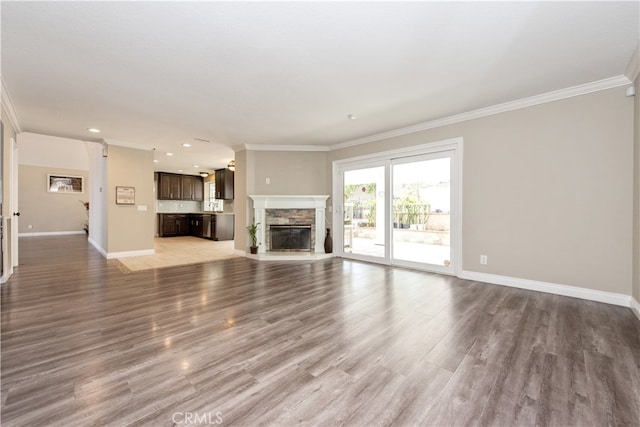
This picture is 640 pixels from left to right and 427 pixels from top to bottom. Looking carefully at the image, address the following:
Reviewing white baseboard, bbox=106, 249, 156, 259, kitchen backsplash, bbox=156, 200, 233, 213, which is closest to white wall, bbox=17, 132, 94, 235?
kitchen backsplash, bbox=156, 200, 233, 213

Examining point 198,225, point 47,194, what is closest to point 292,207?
point 198,225

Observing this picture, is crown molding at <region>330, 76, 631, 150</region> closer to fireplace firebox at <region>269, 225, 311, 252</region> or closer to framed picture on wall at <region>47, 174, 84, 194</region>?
fireplace firebox at <region>269, 225, 311, 252</region>

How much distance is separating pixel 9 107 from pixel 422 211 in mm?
6135

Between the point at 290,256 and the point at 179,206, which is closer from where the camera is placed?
the point at 290,256

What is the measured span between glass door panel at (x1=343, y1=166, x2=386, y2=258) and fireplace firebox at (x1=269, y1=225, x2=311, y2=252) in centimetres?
88

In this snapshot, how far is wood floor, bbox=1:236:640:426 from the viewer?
53.5 inches

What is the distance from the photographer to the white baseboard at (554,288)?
9.32 ft

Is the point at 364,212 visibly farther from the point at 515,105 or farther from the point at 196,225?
the point at 196,225

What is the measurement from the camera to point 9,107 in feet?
11.7

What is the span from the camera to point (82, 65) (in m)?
2.56

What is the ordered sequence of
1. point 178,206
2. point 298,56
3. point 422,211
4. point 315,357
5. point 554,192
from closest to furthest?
point 315,357 < point 298,56 < point 554,192 < point 422,211 < point 178,206

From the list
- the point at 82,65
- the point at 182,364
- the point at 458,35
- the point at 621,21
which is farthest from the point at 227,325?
the point at 621,21

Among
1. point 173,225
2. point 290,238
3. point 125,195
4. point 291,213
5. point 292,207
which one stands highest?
point 125,195

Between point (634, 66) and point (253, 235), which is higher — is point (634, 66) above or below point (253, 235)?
above
